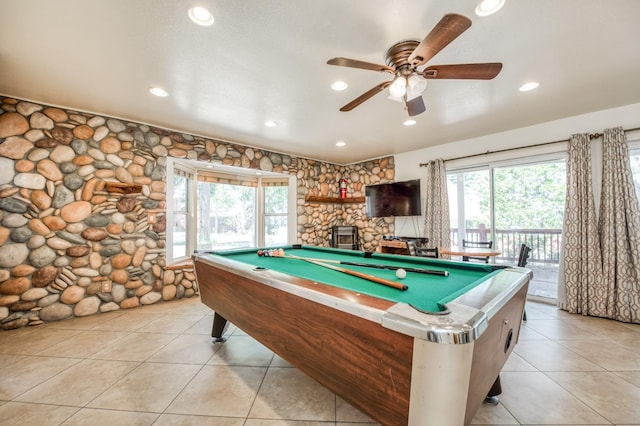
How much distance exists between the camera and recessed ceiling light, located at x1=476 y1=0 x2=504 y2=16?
1.43m

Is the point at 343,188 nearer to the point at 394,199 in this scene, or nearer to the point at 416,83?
the point at 394,199

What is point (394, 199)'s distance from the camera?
455 centimetres

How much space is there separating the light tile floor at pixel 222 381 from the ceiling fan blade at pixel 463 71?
2062 millimetres

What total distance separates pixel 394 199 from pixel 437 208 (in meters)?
0.73

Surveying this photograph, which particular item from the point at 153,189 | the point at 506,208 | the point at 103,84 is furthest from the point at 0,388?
the point at 506,208

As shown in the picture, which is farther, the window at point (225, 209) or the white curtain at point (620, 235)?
the window at point (225, 209)

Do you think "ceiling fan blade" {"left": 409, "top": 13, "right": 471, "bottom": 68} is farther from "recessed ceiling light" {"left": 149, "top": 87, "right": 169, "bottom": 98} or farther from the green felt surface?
"recessed ceiling light" {"left": 149, "top": 87, "right": 169, "bottom": 98}

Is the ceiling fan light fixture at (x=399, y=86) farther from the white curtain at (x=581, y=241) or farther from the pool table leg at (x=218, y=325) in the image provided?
the white curtain at (x=581, y=241)

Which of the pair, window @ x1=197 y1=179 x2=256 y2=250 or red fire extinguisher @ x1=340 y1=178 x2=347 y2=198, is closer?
window @ x1=197 y1=179 x2=256 y2=250

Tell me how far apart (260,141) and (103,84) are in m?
2.00

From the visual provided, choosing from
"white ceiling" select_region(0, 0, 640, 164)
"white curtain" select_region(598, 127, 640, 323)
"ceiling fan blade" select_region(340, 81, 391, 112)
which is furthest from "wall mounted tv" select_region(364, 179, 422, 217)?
"ceiling fan blade" select_region(340, 81, 391, 112)

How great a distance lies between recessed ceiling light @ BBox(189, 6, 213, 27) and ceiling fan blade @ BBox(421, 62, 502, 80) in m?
1.39

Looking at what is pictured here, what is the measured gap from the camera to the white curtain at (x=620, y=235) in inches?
108

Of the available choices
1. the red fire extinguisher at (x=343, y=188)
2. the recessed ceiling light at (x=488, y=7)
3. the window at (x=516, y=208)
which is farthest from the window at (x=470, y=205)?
the recessed ceiling light at (x=488, y=7)
